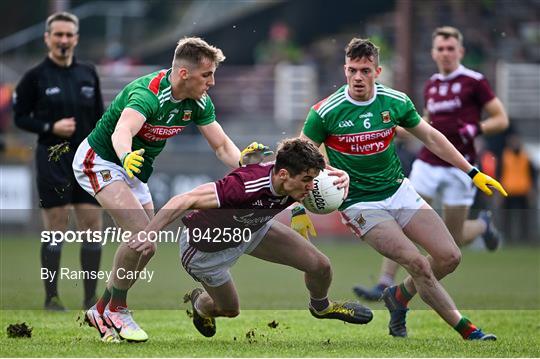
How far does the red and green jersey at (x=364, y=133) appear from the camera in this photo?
8305 millimetres

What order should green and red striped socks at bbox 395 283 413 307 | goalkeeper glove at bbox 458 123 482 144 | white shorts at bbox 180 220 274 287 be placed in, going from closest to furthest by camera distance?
white shorts at bbox 180 220 274 287, green and red striped socks at bbox 395 283 413 307, goalkeeper glove at bbox 458 123 482 144

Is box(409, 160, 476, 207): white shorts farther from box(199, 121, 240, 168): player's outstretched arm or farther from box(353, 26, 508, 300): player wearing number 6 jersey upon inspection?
box(199, 121, 240, 168): player's outstretched arm

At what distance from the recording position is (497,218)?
1619cm

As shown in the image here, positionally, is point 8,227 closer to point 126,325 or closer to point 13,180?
point 13,180

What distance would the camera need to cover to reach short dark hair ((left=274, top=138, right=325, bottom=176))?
7.42 m

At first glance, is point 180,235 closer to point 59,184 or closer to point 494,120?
point 59,184

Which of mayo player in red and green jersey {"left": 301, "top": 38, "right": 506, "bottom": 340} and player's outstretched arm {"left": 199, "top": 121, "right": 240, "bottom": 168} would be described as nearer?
mayo player in red and green jersey {"left": 301, "top": 38, "right": 506, "bottom": 340}

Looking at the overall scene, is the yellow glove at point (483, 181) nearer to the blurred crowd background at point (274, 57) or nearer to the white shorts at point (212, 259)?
the white shorts at point (212, 259)

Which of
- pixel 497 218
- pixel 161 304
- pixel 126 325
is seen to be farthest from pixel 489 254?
pixel 126 325

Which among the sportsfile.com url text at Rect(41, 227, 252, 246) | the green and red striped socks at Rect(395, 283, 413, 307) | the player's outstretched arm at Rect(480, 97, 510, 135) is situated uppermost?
the player's outstretched arm at Rect(480, 97, 510, 135)

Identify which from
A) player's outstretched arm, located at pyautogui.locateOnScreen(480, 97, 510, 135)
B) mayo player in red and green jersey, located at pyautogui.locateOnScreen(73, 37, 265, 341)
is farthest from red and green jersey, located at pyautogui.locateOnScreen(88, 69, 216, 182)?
player's outstretched arm, located at pyautogui.locateOnScreen(480, 97, 510, 135)

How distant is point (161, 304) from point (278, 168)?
2039mm

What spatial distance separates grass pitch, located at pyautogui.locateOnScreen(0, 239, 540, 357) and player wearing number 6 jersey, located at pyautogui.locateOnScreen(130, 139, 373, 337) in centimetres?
22

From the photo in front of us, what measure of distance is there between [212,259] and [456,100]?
4.01 metres
